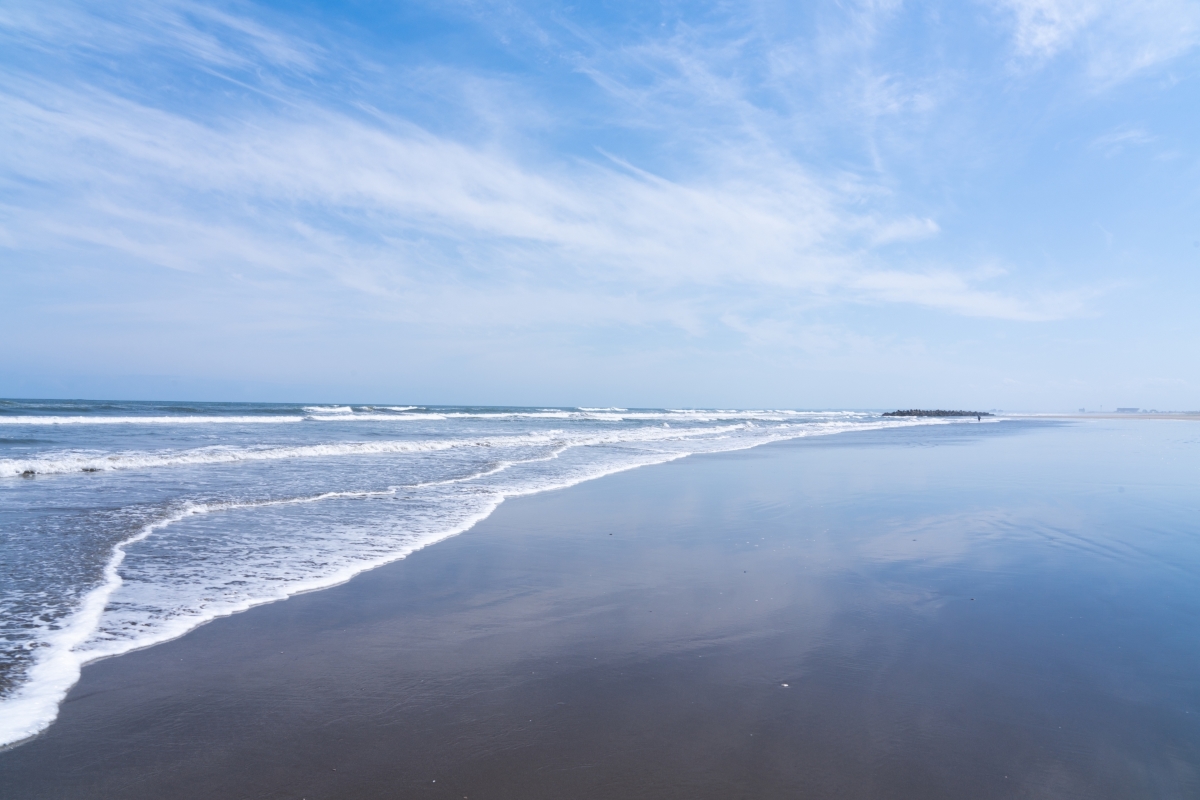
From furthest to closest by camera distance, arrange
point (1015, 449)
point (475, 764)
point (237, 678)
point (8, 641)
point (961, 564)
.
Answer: point (1015, 449)
point (961, 564)
point (8, 641)
point (237, 678)
point (475, 764)

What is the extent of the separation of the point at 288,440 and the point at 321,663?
20119 millimetres

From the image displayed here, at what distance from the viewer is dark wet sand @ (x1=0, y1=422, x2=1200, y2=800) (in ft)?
9.16

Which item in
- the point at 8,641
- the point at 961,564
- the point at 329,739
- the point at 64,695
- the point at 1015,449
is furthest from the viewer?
the point at 1015,449

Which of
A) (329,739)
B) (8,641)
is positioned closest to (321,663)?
(329,739)

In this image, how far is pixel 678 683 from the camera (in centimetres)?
369

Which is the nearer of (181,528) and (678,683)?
(678,683)

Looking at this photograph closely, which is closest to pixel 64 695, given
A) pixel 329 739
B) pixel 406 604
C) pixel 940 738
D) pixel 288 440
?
pixel 329 739

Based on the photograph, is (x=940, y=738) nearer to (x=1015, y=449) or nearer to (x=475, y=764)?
(x=475, y=764)

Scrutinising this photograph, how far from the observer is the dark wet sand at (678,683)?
9.16 feet

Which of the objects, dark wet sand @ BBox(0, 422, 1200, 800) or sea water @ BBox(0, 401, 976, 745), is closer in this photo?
dark wet sand @ BBox(0, 422, 1200, 800)

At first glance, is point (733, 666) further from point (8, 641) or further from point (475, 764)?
point (8, 641)

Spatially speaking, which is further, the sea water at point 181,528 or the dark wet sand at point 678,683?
the sea water at point 181,528

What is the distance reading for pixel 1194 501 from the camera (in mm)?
10195

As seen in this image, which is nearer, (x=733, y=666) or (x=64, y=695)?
(x=64, y=695)
